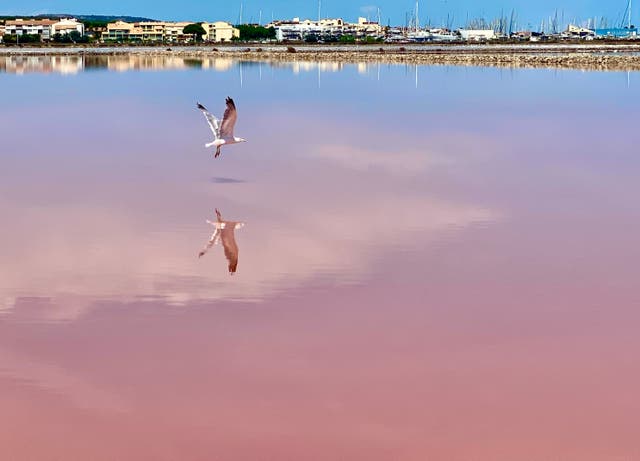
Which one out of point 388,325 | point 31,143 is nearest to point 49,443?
point 388,325

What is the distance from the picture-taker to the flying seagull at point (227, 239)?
9.56 meters

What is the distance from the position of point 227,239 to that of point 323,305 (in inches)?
102

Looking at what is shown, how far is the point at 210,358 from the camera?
22.3ft

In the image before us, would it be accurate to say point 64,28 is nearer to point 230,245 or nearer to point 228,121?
point 228,121

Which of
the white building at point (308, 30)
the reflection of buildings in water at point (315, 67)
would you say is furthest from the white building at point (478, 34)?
the reflection of buildings in water at point (315, 67)

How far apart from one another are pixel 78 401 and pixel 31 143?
13.6 metres

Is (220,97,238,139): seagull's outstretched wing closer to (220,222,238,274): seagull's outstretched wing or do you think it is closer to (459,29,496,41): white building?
(220,222,238,274): seagull's outstretched wing

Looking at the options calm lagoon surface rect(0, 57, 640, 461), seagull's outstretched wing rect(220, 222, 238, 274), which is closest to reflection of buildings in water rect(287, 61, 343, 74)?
calm lagoon surface rect(0, 57, 640, 461)

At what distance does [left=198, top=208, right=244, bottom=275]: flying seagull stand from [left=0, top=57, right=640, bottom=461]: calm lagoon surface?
0.39 ft

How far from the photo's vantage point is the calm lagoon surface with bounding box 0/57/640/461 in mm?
5703

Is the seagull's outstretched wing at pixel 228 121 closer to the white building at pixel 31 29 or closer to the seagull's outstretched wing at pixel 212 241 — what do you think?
the seagull's outstretched wing at pixel 212 241

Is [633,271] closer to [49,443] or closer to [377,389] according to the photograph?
[377,389]

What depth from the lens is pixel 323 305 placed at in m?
8.02

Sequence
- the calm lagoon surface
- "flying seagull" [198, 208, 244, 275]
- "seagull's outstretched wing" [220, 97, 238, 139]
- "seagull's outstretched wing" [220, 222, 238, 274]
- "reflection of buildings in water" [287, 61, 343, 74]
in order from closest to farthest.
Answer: the calm lagoon surface
"seagull's outstretched wing" [220, 222, 238, 274]
"flying seagull" [198, 208, 244, 275]
"seagull's outstretched wing" [220, 97, 238, 139]
"reflection of buildings in water" [287, 61, 343, 74]
